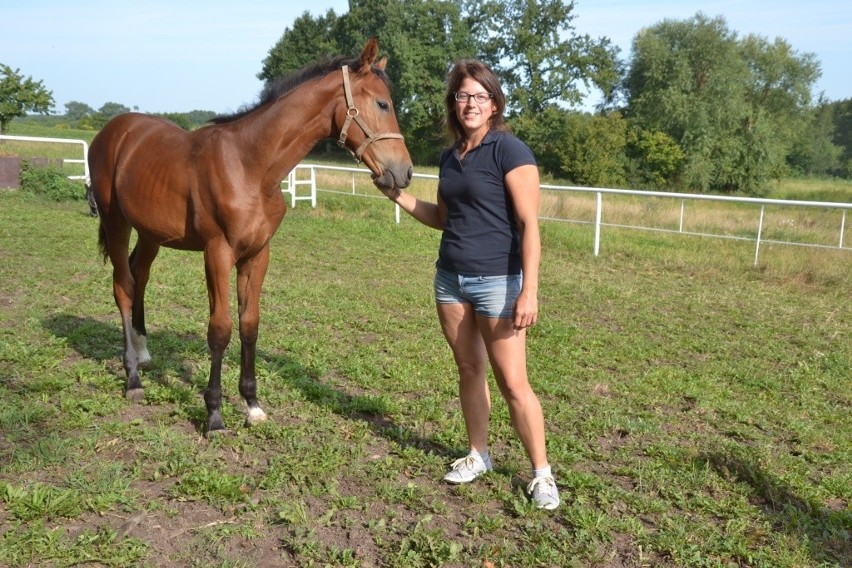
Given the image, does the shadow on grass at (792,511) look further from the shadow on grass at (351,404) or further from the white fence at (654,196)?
the white fence at (654,196)

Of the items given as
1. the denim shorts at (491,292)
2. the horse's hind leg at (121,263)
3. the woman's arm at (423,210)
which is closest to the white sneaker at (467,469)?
the denim shorts at (491,292)

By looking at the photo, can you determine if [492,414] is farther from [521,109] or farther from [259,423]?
[521,109]

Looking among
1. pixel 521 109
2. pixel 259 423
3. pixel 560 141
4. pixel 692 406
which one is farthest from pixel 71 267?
pixel 521 109

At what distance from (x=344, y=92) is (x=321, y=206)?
467 inches

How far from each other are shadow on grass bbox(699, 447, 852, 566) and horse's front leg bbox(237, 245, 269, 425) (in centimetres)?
261

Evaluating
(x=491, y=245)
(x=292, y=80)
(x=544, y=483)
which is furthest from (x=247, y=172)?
(x=544, y=483)

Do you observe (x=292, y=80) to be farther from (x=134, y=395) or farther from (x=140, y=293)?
(x=134, y=395)

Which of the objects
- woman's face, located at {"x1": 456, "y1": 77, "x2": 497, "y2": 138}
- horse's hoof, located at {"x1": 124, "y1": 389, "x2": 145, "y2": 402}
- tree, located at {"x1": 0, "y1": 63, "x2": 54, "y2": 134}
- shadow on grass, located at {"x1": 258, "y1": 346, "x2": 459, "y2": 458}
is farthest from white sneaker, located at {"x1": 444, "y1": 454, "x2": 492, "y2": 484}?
tree, located at {"x1": 0, "y1": 63, "x2": 54, "y2": 134}

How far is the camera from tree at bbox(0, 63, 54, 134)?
24981 millimetres

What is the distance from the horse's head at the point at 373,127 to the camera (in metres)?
3.31

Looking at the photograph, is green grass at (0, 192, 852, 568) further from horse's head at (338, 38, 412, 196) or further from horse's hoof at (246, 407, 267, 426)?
horse's head at (338, 38, 412, 196)

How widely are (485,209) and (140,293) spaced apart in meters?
3.12

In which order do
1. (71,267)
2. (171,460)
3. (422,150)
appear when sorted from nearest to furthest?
(171,460) → (71,267) → (422,150)

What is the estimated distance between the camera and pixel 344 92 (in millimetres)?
3453
